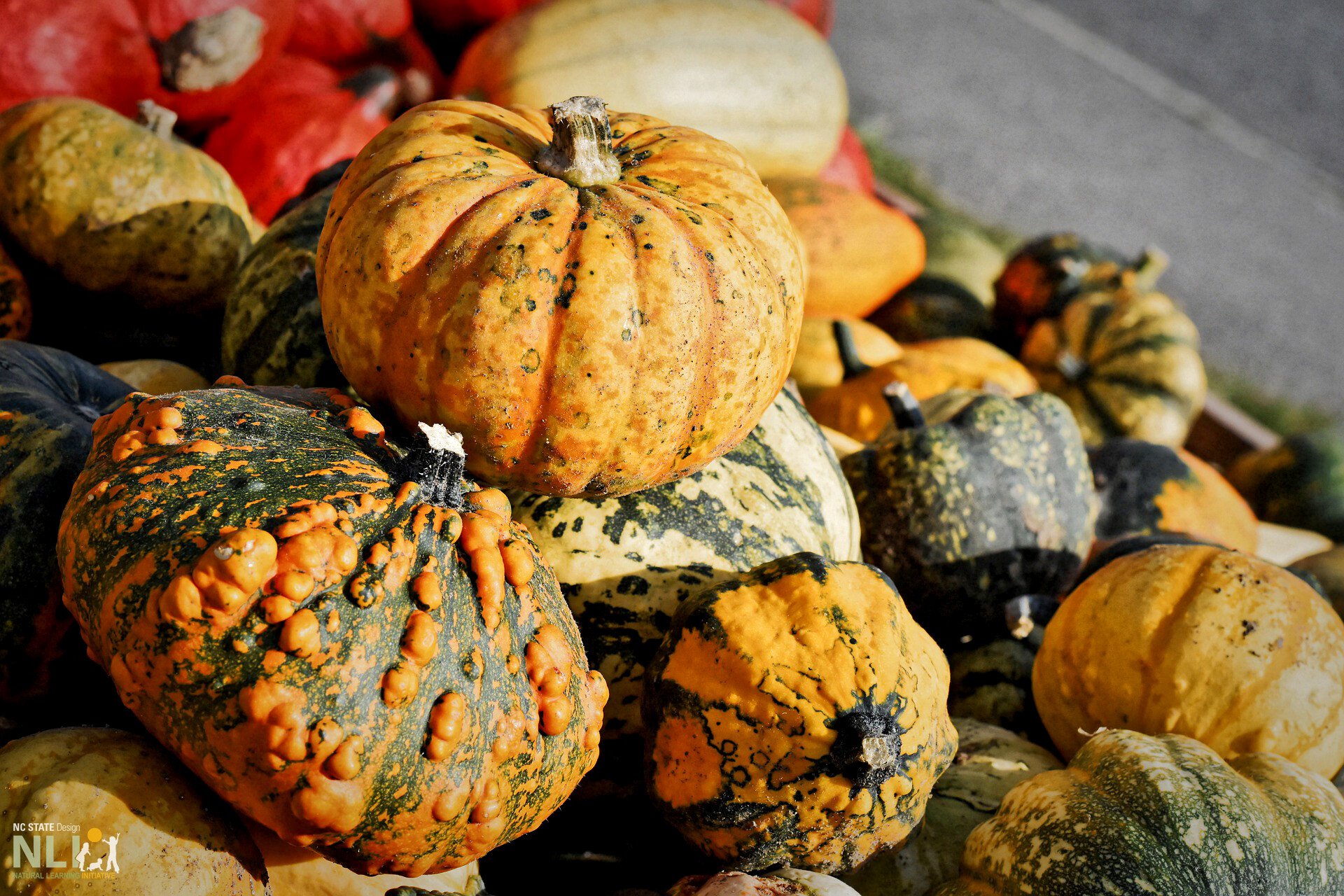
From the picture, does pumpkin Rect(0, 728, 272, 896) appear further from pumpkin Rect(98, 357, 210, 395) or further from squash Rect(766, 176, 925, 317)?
squash Rect(766, 176, 925, 317)

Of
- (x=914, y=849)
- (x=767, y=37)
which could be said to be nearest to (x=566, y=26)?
(x=767, y=37)

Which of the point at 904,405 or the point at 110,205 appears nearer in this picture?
the point at 110,205

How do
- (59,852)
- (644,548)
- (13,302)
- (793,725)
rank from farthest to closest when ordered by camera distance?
(13,302) → (644,548) → (793,725) → (59,852)

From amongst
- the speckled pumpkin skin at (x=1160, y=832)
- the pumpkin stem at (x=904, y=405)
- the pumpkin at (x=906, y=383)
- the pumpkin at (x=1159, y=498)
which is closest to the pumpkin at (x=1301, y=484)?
the pumpkin at (x=1159, y=498)

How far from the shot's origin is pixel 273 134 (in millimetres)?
3029

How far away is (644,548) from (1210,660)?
1.05m

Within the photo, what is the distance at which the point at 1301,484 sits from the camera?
140 inches

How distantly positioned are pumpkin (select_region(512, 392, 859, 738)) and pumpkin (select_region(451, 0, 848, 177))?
1795 millimetres

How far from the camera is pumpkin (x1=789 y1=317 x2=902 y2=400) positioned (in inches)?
123

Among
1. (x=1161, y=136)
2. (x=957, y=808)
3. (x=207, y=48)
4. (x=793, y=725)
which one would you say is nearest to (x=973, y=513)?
(x=957, y=808)

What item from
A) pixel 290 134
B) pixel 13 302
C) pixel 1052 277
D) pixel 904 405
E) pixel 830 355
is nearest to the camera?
pixel 13 302

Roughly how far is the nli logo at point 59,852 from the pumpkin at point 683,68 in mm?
2537

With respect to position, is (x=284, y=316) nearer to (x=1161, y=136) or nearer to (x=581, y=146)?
(x=581, y=146)

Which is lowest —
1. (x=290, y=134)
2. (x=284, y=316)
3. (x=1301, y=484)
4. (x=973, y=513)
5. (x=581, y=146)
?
(x=1301, y=484)
